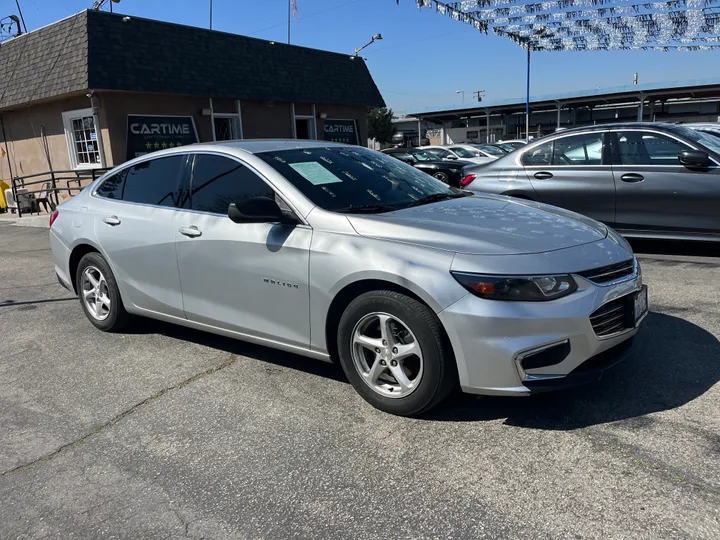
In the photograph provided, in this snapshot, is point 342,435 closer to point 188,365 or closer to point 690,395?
point 188,365

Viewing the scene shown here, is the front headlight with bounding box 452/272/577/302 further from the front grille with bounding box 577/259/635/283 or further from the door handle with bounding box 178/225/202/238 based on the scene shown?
the door handle with bounding box 178/225/202/238

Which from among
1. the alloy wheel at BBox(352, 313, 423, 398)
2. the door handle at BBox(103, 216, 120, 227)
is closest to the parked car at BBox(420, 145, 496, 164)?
the door handle at BBox(103, 216, 120, 227)

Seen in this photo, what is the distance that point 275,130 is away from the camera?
18.5 metres

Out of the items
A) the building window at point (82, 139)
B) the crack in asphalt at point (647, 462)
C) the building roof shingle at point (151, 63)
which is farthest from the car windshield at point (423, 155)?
the crack in asphalt at point (647, 462)

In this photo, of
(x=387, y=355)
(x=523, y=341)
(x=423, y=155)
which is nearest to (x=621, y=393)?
(x=523, y=341)

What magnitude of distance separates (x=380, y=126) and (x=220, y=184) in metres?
60.4

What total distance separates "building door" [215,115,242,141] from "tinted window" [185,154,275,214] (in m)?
13.3

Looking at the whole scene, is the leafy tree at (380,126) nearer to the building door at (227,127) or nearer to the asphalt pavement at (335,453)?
the building door at (227,127)

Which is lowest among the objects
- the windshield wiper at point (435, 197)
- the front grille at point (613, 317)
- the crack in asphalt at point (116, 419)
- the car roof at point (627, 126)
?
the crack in asphalt at point (116, 419)

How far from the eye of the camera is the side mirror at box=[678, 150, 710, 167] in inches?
249

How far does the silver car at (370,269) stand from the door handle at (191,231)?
0.02 meters

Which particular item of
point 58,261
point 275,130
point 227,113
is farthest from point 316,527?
point 275,130

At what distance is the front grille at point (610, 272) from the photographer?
3.07 metres

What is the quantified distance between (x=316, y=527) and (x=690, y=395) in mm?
2317
